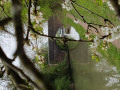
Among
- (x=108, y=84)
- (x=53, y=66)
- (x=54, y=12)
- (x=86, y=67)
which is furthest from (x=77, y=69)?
(x=54, y=12)

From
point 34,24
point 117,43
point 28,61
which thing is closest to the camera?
point 28,61

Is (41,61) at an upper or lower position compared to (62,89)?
upper

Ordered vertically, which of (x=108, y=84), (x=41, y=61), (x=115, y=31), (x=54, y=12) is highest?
(x=54, y=12)

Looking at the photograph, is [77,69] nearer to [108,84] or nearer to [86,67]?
[86,67]

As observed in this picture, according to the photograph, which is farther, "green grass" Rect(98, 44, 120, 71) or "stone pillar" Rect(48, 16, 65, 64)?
"stone pillar" Rect(48, 16, 65, 64)

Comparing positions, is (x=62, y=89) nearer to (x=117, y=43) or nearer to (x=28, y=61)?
(x=117, y=43)

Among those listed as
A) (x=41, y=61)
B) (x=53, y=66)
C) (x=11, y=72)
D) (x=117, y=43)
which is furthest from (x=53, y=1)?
(x=11, y=72)

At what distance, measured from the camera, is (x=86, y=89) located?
3893mm

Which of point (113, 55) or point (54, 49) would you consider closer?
point (113, 55)

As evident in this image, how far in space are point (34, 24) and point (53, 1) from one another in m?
3.24

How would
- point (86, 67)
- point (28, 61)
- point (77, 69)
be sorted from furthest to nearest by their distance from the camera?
point (77, 69), point (86, 67), point (28, 61)

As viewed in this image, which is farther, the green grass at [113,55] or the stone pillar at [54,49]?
the stone pillar at [54,49]

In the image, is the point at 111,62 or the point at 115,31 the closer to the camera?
the point at 115,31

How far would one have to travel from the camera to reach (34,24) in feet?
2.78
